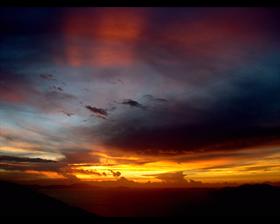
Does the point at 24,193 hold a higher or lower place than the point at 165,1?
lower

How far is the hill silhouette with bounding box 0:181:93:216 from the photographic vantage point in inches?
88.6

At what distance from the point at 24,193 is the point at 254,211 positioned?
1.93 m

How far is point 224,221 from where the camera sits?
222cm

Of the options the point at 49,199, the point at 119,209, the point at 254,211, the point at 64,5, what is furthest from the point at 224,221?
the point at 64,5

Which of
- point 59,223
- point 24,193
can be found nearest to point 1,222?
point 59,223

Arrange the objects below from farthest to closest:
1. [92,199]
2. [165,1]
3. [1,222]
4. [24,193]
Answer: [24,193]
[92,199]
[1,222]
[165,1]

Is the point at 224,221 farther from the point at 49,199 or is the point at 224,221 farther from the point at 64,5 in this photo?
the point at 64,5

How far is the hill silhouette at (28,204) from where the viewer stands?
2.25 m

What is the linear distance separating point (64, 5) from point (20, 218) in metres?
1.52

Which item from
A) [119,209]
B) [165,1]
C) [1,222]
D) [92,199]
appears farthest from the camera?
[92,199]

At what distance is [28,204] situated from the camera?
2.45 metres

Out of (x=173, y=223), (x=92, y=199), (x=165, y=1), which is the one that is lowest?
(x=173, y=223)

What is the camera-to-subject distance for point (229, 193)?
2809 millimetres

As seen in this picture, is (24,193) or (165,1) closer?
(165,1)
